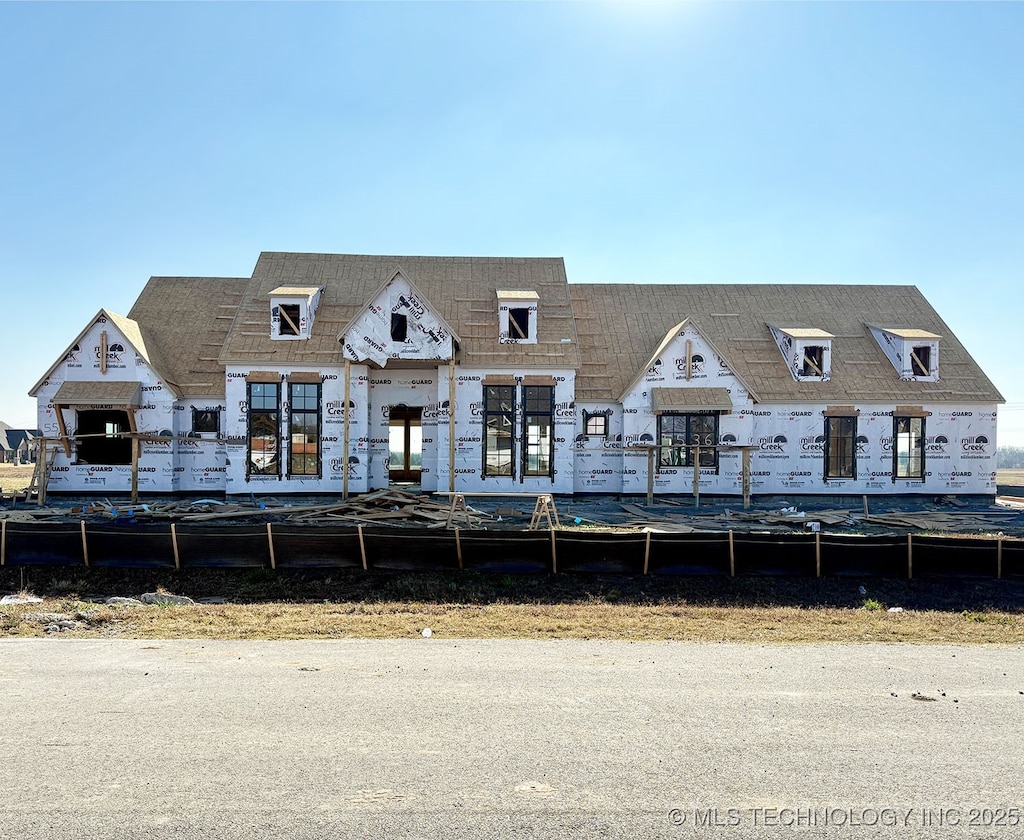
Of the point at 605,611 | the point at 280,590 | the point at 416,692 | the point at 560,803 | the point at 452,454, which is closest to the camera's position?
the point at 560,803

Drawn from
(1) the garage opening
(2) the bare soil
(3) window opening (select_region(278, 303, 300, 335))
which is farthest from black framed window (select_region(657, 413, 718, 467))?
(1) the garage opening

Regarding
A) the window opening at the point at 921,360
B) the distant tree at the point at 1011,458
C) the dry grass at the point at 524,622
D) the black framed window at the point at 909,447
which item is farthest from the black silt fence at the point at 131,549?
the distant tree at the point at 1011,458

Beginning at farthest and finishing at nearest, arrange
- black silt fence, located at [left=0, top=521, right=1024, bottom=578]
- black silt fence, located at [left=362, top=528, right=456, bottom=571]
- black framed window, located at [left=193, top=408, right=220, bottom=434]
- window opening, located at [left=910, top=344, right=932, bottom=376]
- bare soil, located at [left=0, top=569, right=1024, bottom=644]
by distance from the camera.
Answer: window opening, located at [left=910, top=344, right=932, bottom=376] → black framed window, located at [left=193, top=408, right=220, bottom=434] → black silt fence, located at [left=362, top=528, right=456, bottom=571] → black silt fence, located at [left=0, top=521, right=1024, bottom=578] → bare soil, located at [left=0, top=569, right=1024, bottom=644]

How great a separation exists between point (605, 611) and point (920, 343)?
23.0 meters

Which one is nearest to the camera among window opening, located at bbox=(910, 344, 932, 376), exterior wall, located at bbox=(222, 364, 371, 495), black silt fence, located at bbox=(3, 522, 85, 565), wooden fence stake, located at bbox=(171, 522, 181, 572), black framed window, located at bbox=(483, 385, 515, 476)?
wooden fence stake, located at bbox=(171, 522, 181, 572)

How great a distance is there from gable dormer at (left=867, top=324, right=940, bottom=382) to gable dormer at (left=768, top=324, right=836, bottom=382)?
2795 millimetres

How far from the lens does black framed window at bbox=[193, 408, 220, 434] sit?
27266 mm

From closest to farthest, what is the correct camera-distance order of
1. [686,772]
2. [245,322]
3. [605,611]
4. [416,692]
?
[686,772] < [416,692] < [605,611] < [245,322]

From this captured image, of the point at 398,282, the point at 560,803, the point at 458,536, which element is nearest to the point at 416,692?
the point at 560,803

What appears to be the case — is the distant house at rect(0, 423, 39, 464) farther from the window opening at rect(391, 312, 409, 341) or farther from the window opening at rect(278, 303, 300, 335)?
the window opening at rect(391, 312, 409, 341)

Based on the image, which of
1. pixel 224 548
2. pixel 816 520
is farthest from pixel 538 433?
pixel 224 548

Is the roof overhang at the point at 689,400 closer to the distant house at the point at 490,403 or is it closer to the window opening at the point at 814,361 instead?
the distant house at the point at 490,403

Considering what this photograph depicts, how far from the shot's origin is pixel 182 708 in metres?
7.02

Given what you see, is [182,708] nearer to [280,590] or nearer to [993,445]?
[280,590]
